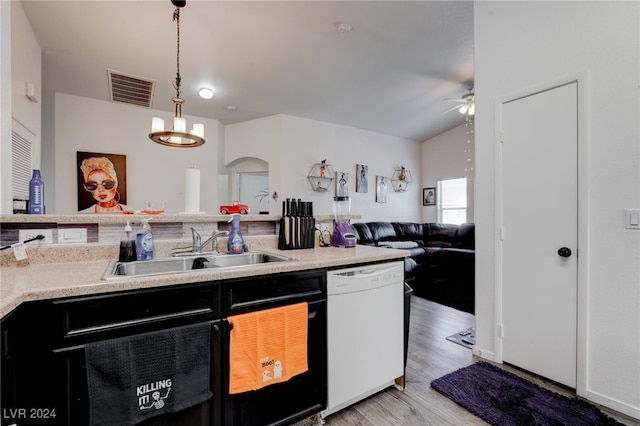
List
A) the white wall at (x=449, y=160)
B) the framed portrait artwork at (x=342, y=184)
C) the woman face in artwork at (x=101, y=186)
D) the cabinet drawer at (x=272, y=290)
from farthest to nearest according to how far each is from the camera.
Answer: the white wall at (x=449, y=160)
the framed portrait artwork at (x=342, y=184)
the woman face in artwork at (x=101, y=186)
the cabinet drawer at (x=272, y=290)

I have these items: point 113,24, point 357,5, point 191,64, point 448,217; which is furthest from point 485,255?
point 448,217

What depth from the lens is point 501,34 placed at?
2.39 m

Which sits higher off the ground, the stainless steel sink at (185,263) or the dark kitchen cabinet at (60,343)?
the stainless steel sink at (185,263)

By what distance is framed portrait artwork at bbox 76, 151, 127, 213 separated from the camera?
4.11m

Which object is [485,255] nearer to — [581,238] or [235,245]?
[581,238]

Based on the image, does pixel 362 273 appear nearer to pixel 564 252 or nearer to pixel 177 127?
pixel 564 252

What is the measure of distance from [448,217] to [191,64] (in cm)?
612

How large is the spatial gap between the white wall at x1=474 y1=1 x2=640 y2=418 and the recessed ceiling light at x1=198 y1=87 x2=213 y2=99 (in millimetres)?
3732

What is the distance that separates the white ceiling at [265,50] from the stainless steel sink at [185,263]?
2445 mm

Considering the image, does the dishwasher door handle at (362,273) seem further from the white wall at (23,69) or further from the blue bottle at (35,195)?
the white wall at (23,69)

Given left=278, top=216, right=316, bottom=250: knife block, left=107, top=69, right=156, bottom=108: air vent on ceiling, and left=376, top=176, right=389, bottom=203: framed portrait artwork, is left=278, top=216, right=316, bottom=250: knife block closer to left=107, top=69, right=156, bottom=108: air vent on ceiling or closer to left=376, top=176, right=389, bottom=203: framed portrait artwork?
left=107, top=69, right=156, bottom=108: air vent on ceiling

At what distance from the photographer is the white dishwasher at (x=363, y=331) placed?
64.6 inches

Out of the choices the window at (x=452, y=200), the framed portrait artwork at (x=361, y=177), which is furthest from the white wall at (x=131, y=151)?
the window at (x=452, y=200)

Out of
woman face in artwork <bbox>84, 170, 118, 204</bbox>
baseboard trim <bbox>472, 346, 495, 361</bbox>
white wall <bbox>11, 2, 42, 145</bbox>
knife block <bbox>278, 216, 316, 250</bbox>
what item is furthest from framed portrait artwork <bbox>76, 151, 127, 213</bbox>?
baseboard trim <bbox>472, 346, 495, 361</bbox>
